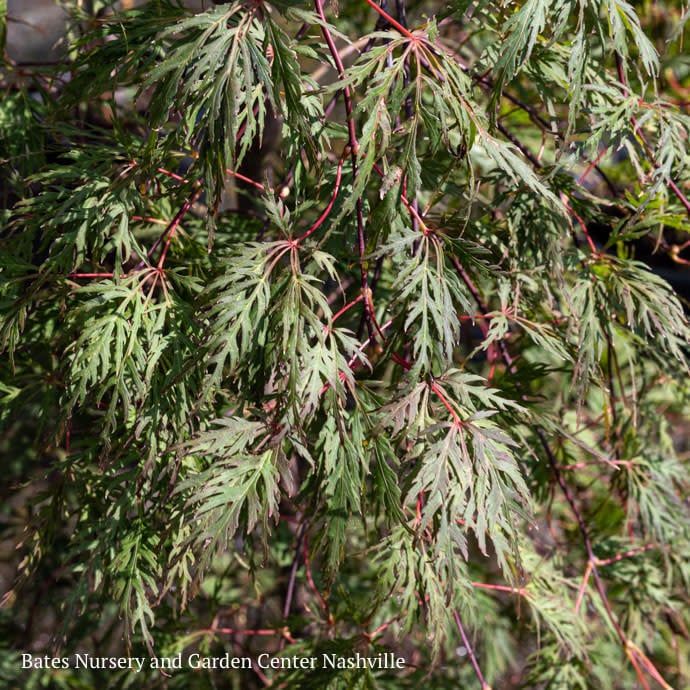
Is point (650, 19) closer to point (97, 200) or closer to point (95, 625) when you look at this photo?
point (97, 200)

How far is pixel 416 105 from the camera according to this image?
78 centimetres

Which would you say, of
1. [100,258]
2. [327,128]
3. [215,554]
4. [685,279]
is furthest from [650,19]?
[215,554]

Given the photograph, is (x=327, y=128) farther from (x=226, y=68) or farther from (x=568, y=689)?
(x=568, y=689)

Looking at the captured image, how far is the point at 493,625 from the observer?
1.66 meters

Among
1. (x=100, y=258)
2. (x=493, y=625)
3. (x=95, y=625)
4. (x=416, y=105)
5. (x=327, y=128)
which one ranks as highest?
(x=416, y=105)

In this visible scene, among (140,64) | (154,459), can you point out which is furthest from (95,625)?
(140,64)

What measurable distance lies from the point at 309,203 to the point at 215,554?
1.34 feet

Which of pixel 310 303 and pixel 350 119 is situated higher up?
pixel 350 119

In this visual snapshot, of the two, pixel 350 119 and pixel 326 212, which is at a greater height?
pixel 350 119

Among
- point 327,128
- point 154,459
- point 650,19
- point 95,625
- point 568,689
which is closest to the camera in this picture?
point 154,459

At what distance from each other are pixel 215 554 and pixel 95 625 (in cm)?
83

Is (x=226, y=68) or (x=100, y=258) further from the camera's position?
(x=100, y=258)

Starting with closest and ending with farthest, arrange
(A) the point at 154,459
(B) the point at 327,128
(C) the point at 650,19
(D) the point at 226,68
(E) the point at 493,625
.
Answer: (D) the point at 226,68, (A) the point at 154,459, (B) the point at 327,128, (E) the point at 493,625, (C) the point at 650,19

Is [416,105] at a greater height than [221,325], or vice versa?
[416,105]
